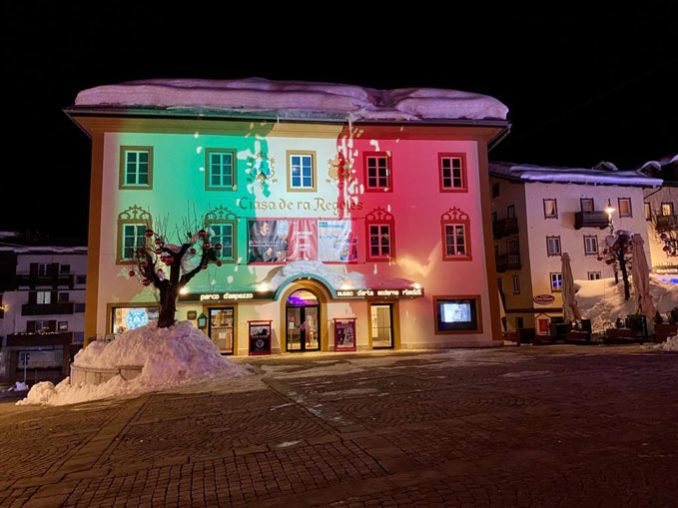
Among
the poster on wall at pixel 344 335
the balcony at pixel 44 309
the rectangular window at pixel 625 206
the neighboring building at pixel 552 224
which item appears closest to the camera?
the poster on wall at pixel 344 335

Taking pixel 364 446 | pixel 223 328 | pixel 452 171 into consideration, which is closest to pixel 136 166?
pixel 223 328

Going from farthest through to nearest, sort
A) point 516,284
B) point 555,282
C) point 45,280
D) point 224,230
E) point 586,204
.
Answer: point 45,280 → point 516,284 → point 586,204 → point 555,282 → point 224,230

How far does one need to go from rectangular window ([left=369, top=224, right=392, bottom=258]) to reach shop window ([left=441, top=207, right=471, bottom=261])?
2.65 meters

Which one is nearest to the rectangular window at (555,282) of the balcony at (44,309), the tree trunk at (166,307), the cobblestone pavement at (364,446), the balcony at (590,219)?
the balcony at (590,219)

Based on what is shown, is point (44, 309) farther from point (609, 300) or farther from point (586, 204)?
point (586, 204)

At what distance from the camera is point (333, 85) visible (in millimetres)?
23484

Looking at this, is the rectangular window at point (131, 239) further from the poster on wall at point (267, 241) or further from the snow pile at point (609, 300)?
the snow pile at point (609, 300)

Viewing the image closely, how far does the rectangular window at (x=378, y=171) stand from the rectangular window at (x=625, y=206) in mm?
24919

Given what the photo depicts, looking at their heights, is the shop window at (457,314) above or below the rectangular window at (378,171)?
below

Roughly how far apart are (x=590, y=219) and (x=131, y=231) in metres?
31.8

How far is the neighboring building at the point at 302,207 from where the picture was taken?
20.2 m

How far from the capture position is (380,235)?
2189 centimetres

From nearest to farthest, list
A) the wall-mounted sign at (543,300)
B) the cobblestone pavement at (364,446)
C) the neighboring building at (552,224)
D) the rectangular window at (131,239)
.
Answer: the cobblestone pavement at (364,446), the rectangular window at (131,239), the wall-mounted sign at (543,300), the neighboring building at (552,224)

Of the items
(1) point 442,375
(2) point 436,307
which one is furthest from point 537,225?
(1) point 442,375
